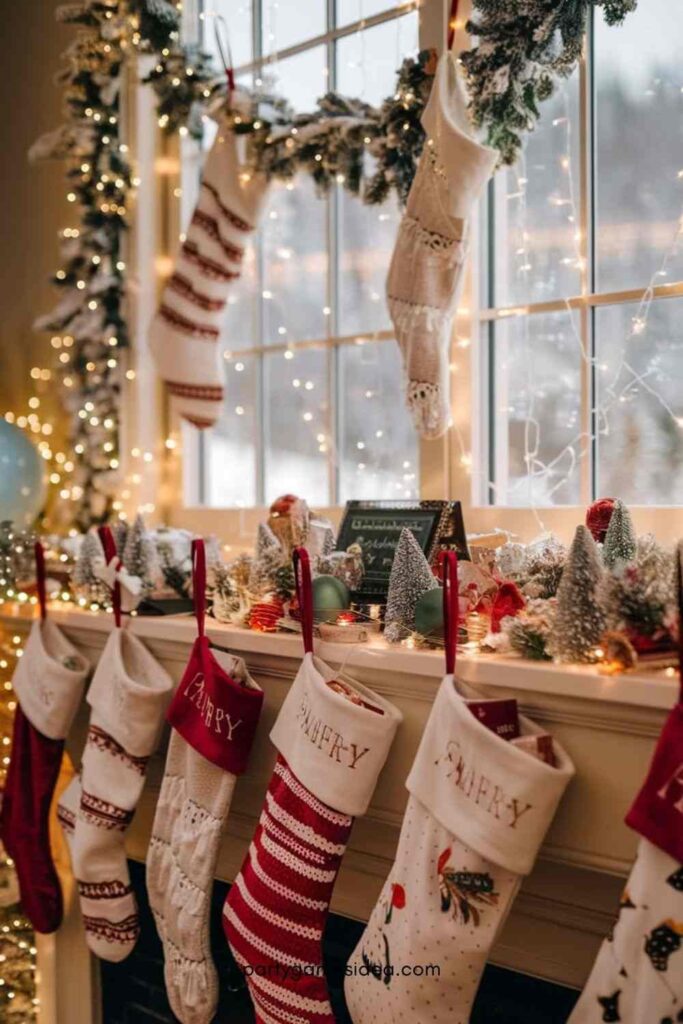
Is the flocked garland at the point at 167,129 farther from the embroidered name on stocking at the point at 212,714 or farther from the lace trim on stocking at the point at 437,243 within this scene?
the embroidered name on stocking at the point at 212,714

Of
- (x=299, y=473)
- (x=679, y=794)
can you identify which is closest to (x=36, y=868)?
(x=299, y=473)

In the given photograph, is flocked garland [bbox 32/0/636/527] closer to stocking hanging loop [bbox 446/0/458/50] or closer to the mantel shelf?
stocking hanging loop [bbox 446/0/458/50]

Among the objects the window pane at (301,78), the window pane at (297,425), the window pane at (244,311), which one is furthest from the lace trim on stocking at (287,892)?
the window pane at (301,78)

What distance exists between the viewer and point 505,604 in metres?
1.55

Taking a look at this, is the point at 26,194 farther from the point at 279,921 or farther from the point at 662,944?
the point at 662,944

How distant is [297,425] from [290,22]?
96 centimetres

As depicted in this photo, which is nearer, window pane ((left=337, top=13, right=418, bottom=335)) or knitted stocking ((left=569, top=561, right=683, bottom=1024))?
knitted stocking ((left=569, top=561, right=683, bottom=1024))

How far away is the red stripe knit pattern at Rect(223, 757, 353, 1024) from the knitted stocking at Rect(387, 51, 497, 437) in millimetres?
748

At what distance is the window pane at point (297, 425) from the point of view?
2.47 metres

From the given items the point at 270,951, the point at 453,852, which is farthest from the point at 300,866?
the point at 453,852

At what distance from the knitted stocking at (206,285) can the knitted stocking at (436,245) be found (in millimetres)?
651

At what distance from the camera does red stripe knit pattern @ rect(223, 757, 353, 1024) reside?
1.58 metres

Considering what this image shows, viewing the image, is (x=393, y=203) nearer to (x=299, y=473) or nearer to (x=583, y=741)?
(x=299, y=473)

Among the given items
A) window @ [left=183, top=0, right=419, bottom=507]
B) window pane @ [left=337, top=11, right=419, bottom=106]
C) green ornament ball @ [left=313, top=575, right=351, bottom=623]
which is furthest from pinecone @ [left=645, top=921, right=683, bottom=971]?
window pane @ [left=337, top=11, right=419, bottom=106]
